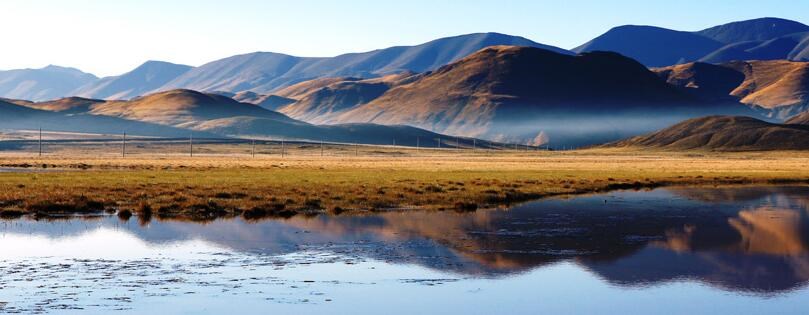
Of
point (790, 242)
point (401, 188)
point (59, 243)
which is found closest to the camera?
point (59, 243)

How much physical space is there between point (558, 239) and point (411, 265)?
33.0 ft

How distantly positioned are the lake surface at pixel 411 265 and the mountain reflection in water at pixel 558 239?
8 centimetres

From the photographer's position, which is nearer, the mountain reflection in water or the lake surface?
the lake surface

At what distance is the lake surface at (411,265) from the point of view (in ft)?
87.0

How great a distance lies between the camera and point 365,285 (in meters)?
29.3

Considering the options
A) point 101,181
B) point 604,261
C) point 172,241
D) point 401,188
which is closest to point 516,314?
point 604,261

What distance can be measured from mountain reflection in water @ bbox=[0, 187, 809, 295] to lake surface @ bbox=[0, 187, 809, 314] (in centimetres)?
8

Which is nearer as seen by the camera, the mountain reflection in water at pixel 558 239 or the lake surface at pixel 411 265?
the lake surface at pixel 411 265

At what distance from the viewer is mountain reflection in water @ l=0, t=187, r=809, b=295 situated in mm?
32906

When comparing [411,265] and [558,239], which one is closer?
[411,265]

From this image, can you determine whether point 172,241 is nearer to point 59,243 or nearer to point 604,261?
point 59,243

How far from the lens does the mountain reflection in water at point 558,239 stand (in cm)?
3291

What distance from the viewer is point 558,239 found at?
41.2 m

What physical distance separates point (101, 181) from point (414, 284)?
47.9 meters
